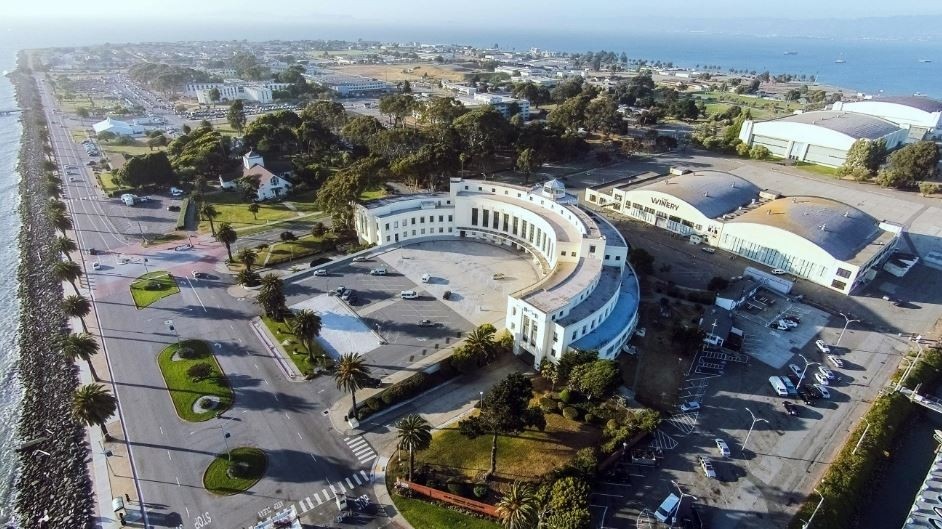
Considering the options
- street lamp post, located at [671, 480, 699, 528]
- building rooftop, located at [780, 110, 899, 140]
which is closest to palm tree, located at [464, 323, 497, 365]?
street lamp post, located at [671, 480, 699, 528]

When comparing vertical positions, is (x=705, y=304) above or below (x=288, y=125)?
below

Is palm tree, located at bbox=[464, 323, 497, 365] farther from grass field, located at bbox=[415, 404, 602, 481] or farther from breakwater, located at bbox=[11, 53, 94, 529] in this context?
breakwater, located at bbox=[11, 53, 94, 529]

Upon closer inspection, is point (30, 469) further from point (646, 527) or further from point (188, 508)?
point (646, 527)

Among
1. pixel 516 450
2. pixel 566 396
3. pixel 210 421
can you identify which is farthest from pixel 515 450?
pixel 210 421

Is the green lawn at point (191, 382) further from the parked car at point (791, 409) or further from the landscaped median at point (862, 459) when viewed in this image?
the parked car at point (791, 409)

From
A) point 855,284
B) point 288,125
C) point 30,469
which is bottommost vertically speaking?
point 30,469

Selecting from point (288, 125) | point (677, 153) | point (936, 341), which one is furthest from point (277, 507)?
point (677, 153)

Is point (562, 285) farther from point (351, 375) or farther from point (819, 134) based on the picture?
point (819, 134)
